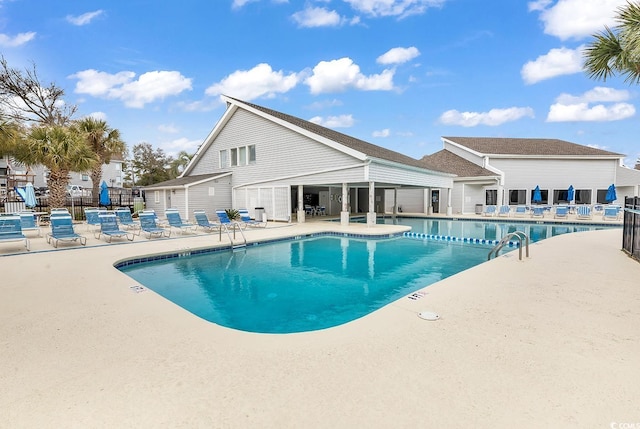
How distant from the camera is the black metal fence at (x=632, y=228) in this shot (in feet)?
25.5

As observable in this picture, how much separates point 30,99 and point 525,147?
4495 centimetres

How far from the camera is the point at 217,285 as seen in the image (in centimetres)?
734

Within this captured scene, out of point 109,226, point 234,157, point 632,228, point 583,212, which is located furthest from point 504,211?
point 109,226

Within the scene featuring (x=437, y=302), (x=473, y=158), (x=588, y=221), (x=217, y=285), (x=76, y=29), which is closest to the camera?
(x=437, y=302)

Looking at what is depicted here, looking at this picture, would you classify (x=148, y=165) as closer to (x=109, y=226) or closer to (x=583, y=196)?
(x=109, y=226)

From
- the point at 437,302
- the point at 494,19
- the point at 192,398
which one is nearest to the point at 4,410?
the point at 192,398

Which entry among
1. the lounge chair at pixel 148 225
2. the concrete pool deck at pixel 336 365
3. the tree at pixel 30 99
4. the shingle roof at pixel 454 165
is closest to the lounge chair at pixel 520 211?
the shingle roof at pixel 454 165

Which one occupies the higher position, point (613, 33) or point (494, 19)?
point (494, 19)

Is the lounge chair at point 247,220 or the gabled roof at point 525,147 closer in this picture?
the lounge chair at point 247,220

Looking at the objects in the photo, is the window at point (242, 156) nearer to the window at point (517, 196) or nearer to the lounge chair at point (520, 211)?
the lounge chair at point (520, 211)

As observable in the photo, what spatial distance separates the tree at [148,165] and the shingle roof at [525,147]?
37474 millimetres

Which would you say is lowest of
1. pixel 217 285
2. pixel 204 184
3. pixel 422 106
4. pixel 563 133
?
pixel 217 285

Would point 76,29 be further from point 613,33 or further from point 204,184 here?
point 613,33

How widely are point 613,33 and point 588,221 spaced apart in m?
14.4
